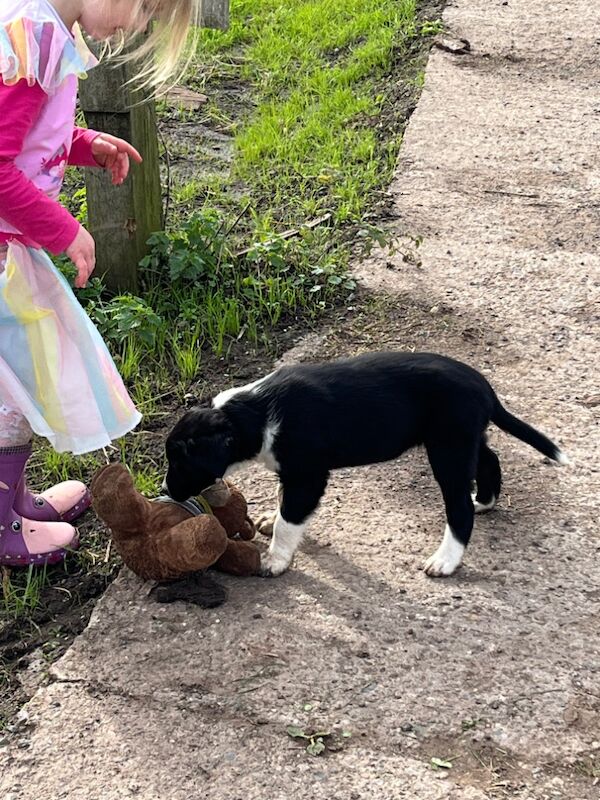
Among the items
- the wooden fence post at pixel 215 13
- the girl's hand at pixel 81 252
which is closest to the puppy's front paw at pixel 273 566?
the girl's hand at pixel 81 252

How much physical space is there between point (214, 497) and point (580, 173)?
418 cm

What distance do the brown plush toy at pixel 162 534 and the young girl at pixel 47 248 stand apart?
166 mm

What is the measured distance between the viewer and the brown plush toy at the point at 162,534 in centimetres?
324

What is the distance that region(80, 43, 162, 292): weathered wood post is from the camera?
14.9 feet

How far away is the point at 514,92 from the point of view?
8062mm

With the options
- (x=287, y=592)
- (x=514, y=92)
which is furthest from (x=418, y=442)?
(x=514, y=92)

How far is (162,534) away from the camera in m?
3.31

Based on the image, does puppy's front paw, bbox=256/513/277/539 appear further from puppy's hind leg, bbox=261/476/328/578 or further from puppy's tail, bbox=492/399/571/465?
puppy's tail, bbox=492/399/571/465

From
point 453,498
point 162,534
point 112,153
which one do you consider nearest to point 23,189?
point 112,153

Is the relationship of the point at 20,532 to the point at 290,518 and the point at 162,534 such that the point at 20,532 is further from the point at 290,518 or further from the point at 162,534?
the point at 290,518

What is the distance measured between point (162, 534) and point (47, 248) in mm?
963

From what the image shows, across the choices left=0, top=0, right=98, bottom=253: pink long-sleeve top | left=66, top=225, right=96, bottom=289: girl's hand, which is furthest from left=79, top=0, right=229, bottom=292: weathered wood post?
left=66, top=225, right=96, bottom=289: girl's hand

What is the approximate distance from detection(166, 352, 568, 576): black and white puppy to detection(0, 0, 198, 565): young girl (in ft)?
0.96

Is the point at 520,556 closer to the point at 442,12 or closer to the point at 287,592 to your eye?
the point at 287,592
